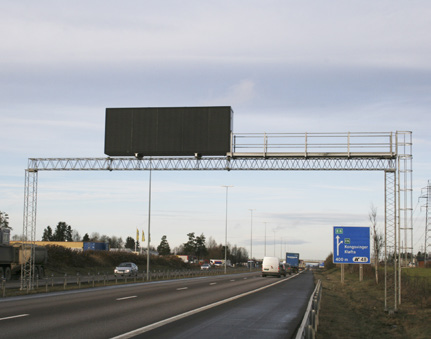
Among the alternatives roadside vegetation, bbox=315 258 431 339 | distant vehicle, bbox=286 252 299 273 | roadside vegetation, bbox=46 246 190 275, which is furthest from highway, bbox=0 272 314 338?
distant vehicle, bbox=286 252 299 273

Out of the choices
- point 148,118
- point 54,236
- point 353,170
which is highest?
point 148,118

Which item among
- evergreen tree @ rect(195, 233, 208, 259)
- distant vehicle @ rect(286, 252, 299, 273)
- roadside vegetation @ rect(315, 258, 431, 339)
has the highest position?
roadside vegetation @ rect(315, 258, 431, 339)

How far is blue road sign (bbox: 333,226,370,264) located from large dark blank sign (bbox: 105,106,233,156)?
9.79 metres

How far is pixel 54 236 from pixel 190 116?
167m

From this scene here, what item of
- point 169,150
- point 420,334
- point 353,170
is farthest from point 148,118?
point 420,334

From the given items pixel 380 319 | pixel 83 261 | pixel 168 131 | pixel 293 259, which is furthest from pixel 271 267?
pixel 380 319

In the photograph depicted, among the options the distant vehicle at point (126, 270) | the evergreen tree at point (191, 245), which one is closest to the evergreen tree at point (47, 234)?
the evergreen tree at point (191, 245)

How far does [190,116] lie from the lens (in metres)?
32.8

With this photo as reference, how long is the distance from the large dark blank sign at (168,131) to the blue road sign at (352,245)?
9.79 m

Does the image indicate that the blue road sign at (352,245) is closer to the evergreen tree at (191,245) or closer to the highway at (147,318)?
the highway at (147,318)

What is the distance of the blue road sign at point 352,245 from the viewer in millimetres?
33688

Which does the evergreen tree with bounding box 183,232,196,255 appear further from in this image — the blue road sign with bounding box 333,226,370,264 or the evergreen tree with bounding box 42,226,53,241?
the blue road sign with bounding box 333,226,370,264

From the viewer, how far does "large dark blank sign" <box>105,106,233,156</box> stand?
3241 cm

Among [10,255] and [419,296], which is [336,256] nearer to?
[419,296]
